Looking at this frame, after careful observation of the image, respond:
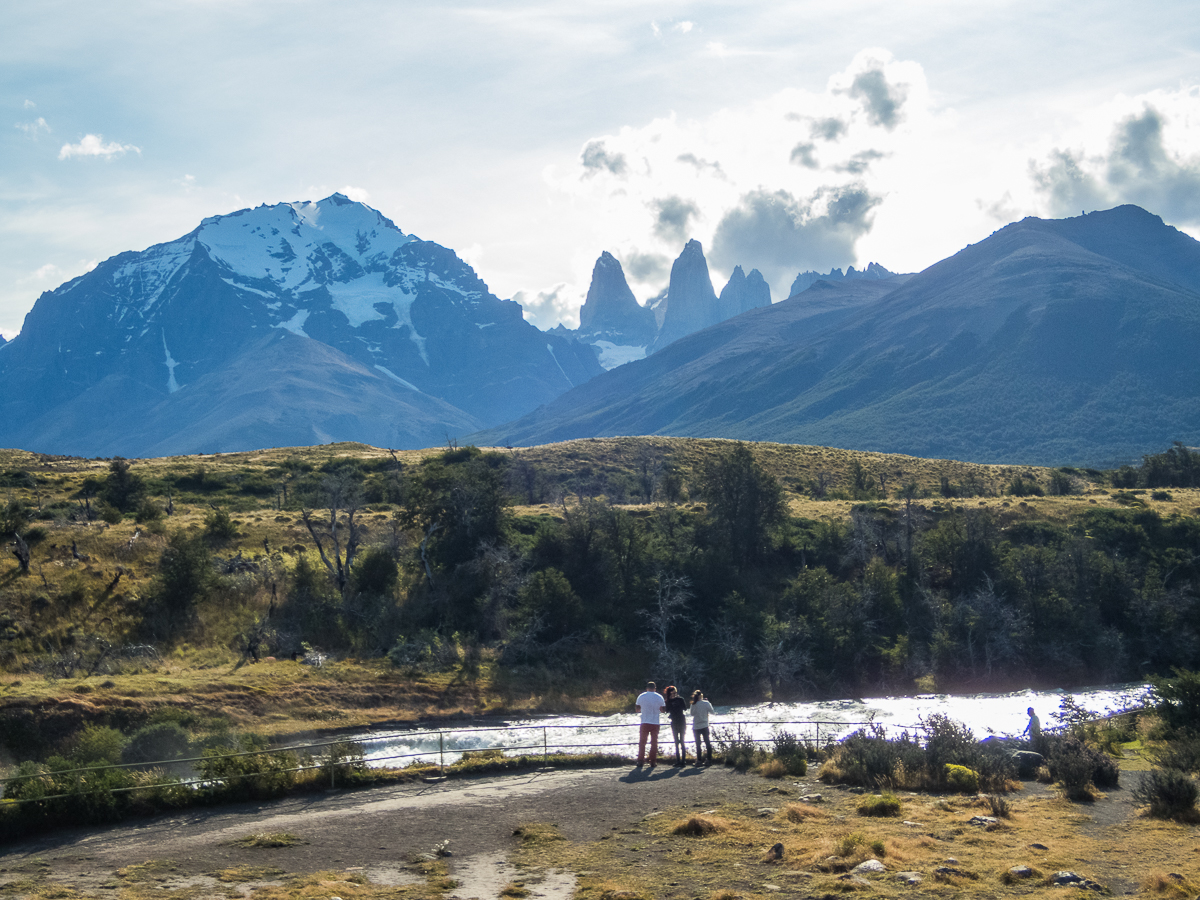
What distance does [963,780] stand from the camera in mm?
20719

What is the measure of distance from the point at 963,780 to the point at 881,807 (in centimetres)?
356

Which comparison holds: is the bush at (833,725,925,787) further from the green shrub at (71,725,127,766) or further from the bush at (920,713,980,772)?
the green shrub at (71,725,127,766)

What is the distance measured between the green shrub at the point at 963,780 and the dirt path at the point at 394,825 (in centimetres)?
427

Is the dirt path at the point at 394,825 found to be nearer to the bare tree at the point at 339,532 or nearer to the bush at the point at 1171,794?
the bush at the point at 1171,794

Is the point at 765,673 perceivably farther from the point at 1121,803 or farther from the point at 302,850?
the point at 302,850

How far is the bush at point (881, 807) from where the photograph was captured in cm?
1825

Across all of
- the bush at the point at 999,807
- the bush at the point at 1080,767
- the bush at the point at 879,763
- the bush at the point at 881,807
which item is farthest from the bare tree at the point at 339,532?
the bush at the point at 999,807

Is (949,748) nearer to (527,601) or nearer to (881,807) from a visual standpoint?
(881,807)

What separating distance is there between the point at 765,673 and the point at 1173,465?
58.9 meters

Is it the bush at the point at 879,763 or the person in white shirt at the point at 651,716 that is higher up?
the person in white shirt at the point at 651,716

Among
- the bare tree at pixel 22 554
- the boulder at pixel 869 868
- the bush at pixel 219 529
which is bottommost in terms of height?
the boulder at pixel 869 868

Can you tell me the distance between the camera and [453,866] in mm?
15703

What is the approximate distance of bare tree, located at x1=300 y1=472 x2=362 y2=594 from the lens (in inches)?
1836

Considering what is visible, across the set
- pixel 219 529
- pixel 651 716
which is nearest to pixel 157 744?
pixel 651 716
